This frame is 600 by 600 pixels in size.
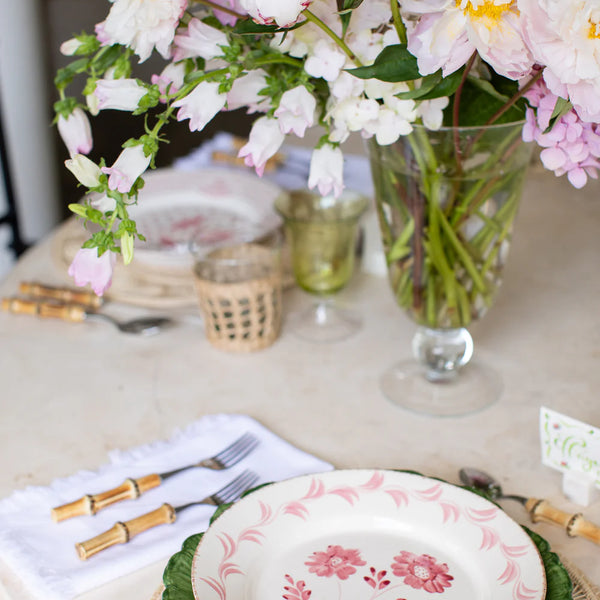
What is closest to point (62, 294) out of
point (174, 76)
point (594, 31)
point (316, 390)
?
point (316, 390)

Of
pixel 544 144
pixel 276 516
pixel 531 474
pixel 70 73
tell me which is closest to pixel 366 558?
pixel 276 516

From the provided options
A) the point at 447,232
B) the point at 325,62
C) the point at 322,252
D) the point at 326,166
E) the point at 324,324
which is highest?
the point at 325,62

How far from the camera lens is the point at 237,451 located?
2.88 feet

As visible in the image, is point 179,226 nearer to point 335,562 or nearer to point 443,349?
point 443,349

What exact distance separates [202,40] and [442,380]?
0.53 metres

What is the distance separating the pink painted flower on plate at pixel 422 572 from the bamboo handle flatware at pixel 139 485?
0.77ft

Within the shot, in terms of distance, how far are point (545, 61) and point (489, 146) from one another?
26 centimetres

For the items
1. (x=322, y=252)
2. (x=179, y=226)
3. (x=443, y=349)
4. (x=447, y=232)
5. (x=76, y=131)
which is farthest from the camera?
(x=179, y=226)

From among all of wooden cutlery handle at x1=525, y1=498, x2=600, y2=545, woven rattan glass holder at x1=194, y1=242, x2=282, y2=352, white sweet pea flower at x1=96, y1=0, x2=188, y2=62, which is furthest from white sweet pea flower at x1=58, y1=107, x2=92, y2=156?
wooden cutlery handle at x1=525, y1=498, x2=600, y2=545

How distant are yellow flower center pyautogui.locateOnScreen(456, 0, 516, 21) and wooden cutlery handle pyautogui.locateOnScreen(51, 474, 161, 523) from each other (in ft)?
1.77

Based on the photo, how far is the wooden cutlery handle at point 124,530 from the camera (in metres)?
0.73

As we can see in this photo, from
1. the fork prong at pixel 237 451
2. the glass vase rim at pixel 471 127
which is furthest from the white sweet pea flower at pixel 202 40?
the fork prong at pixel 237 451

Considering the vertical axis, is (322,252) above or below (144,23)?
below

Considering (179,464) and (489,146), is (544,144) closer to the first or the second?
(489,146)
